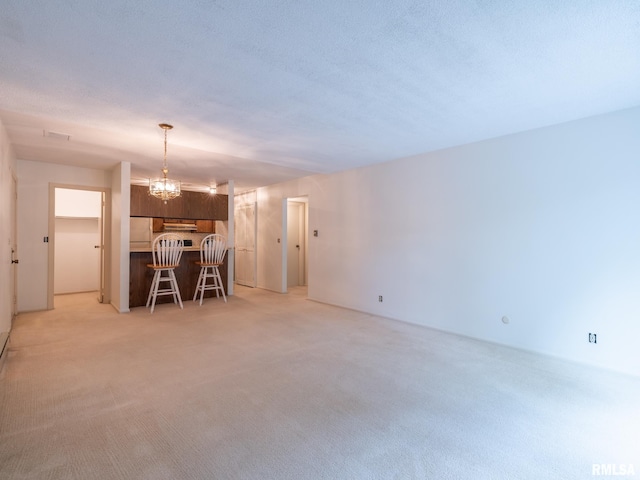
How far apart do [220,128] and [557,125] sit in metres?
3.36

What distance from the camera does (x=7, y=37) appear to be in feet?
5.80

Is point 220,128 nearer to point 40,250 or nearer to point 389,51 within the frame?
point 389,51

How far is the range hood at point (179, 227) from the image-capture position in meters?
7.46

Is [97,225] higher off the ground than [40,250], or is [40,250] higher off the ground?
[97,225]

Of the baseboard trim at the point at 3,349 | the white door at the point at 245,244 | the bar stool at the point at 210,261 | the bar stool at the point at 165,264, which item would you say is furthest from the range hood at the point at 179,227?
the baseboard trim at the point at 3,349

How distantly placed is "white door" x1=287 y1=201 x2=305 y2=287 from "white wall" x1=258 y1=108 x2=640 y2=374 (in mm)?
2406

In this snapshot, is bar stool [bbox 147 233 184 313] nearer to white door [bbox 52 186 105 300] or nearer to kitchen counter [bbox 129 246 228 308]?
kitchen counter [bbox 129 246 228 308]

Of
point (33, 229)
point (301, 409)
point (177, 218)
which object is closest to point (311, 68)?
point (301, 409)

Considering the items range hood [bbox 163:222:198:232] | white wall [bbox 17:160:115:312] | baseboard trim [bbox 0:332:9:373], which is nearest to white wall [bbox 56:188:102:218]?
white wall [bbox 17:160:115:312]

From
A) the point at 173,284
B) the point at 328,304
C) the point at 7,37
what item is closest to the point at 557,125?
the point at 328,304

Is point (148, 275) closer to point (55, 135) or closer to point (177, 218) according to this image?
point (177, 218)

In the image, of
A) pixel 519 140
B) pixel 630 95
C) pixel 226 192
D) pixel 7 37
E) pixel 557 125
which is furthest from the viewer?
pixel 226 192

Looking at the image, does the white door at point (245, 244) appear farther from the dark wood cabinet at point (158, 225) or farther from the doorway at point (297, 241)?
the dark wood cabinet at point (158, 225)

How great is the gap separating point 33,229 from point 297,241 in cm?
469
